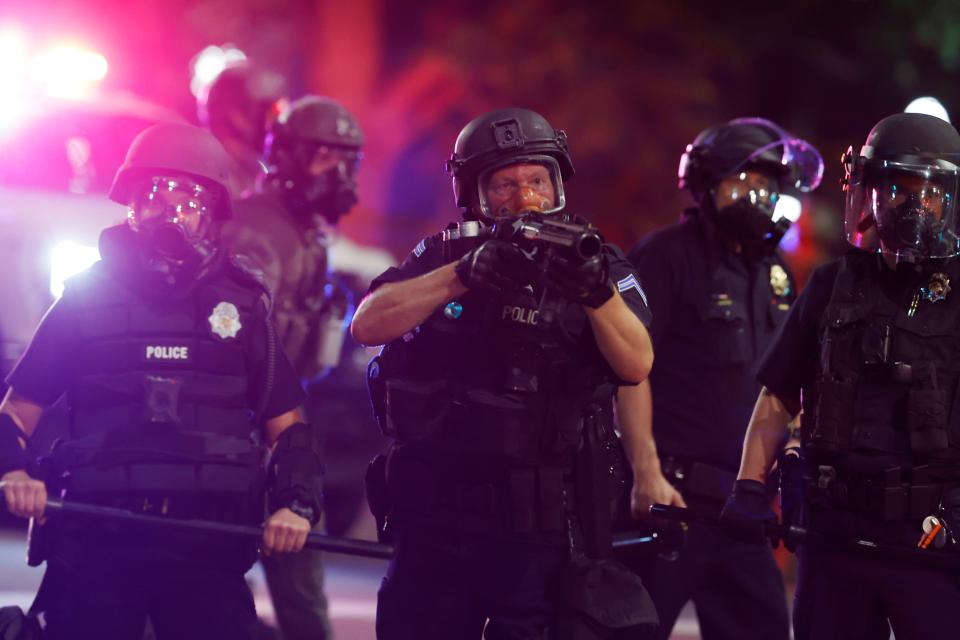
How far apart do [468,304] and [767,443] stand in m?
1.11

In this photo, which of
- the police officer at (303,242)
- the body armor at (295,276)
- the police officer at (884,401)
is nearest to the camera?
the police officer at (884,401)

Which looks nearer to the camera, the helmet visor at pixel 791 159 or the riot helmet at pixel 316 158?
the helmet visor at pixel 791 159

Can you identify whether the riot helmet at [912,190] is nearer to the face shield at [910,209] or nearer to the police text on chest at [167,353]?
the face shield at [910,209]

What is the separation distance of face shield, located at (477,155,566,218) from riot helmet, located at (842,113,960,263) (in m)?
0.96

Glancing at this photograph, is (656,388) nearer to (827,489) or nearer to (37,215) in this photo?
(827,489)

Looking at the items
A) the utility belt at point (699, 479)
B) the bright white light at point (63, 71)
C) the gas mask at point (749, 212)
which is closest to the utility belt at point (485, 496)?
the utility belt at point (699, 479)

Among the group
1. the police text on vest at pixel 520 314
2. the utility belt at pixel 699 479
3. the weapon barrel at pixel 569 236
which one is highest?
the weapon barrel at pixel 569 236

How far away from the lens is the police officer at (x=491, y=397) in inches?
191

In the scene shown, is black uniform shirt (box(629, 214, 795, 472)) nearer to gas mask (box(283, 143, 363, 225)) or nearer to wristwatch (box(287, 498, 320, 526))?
wristwatch (box(287, 498, 320, 526))

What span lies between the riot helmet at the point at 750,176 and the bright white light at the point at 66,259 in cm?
360

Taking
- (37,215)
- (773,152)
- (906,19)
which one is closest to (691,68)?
(906,19)

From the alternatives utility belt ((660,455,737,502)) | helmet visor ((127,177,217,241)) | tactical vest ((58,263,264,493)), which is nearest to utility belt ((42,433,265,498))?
tactical vest ((58,263,264,493))

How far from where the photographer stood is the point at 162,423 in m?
5.27

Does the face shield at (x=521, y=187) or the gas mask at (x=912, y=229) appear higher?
the face shield at (x=521, y=187)
